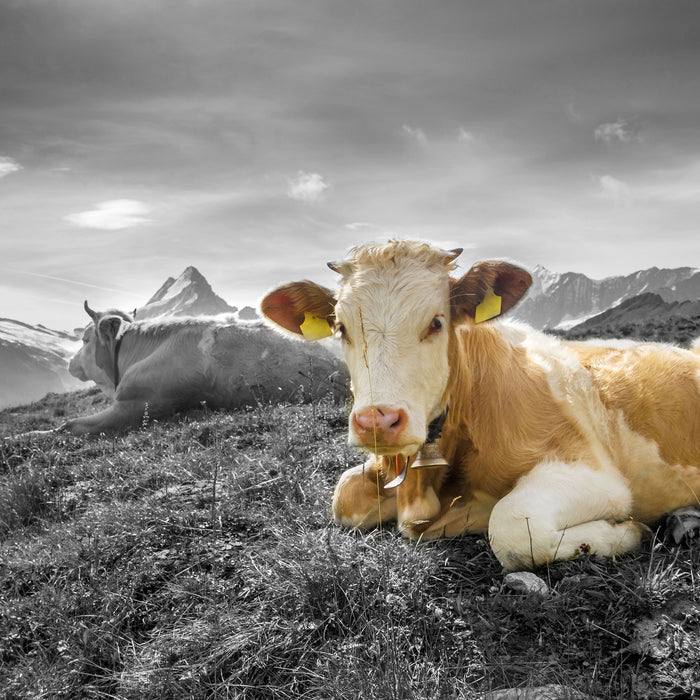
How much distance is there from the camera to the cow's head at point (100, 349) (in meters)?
12.9

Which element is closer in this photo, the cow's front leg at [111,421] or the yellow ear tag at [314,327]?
the yellow ear tag at [314,327]

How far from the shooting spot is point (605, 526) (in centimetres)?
355

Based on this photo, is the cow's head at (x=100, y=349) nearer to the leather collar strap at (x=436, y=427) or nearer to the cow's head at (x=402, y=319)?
the cow's head at (x=402, y=319)

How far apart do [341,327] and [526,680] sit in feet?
6.89

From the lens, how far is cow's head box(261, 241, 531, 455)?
319cm

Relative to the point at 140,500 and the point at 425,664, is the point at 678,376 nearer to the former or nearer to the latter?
the point at 425,664

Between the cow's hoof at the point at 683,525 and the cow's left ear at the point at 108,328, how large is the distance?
11437 mm

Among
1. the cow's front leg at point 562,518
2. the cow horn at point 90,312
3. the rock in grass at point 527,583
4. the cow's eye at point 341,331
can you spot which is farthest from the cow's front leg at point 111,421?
the rock in grass at point 527,583

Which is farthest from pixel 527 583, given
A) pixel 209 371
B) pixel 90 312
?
pixel 90 312

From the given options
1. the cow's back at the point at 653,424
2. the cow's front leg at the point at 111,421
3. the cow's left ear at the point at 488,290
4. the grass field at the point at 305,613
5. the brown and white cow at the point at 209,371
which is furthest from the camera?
the brown and white cow at the point at 209,371

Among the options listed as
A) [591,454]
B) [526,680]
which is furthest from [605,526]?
[526,680]

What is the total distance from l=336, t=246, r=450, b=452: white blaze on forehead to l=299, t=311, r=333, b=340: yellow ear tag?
53 centimetres

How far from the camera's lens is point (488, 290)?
3832 millimetres

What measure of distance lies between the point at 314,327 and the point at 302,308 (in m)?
0.17
